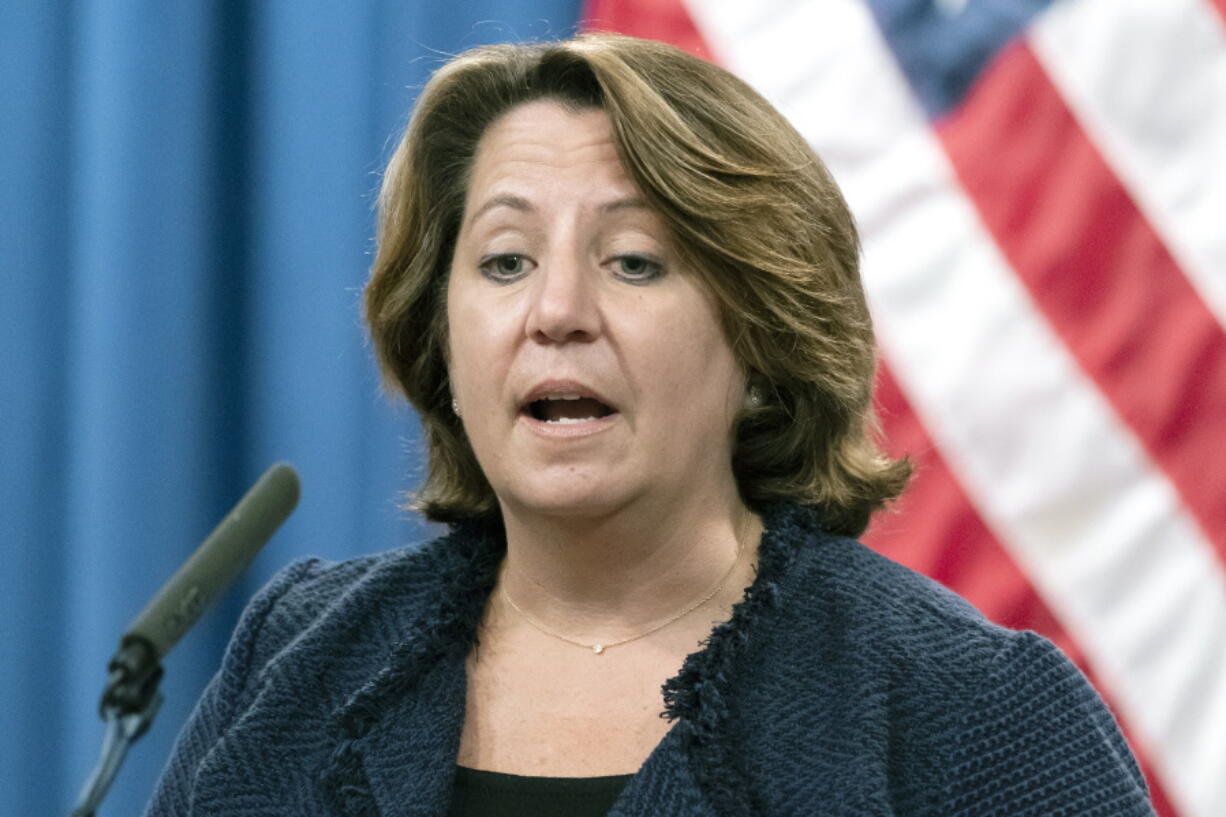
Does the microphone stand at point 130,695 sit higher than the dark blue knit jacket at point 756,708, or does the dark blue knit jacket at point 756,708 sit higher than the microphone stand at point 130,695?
the microphone stand at point 130,695

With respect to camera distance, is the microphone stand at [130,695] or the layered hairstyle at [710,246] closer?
the microphone stand at [130,695]

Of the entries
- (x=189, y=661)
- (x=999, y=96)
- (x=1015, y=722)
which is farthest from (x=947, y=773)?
(x=189, y=661)

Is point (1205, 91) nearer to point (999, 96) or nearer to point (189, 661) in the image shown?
point (999, 96)

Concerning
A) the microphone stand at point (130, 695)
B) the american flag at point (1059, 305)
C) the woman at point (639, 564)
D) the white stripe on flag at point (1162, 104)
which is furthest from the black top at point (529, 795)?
the white stripe on flag at point (1162, 104)

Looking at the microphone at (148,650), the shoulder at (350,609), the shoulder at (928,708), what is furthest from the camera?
the shoulder at (350,609)

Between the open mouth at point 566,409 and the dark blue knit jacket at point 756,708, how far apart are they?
21cm

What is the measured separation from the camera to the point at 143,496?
6.44 ft

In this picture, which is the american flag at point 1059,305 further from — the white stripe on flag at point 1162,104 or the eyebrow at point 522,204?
the eyebrow at point 522,204

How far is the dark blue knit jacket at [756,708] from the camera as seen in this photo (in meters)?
1.17

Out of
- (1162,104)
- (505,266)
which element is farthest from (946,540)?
(505,266)

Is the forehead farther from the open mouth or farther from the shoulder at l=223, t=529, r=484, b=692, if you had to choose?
the shoulder at l=223, t=529, r=484, b=692

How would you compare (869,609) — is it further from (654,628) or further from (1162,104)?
(1162,104)

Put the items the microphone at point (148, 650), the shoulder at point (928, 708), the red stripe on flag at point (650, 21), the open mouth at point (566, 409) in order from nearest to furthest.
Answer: the microphone at point (148, 650)
the shoulder at point (928, 708)
the open mouth at point (566, 409)
the red stripe on flag at point (650, 21)

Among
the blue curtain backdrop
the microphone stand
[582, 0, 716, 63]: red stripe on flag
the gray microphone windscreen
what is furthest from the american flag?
the microphone stand
